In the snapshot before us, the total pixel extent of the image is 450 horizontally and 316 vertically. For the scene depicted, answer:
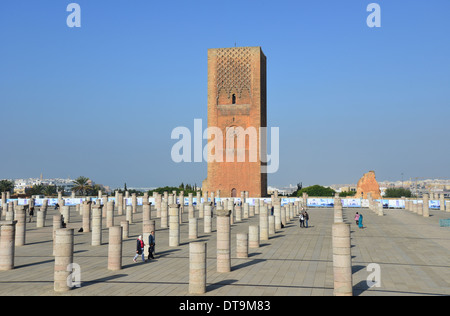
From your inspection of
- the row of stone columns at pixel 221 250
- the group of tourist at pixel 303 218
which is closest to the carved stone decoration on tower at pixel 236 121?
the group of tourist at pixel 303 218

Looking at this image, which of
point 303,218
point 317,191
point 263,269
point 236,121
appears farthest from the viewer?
point 317,191

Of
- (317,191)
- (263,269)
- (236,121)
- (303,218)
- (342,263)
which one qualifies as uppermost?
(236,121)

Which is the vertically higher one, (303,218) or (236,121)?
(236,121)

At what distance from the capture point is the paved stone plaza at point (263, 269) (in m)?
11.9

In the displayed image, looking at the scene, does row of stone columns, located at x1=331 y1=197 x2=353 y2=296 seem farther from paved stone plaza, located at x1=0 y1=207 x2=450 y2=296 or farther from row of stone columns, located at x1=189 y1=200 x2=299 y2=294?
row of stone columns, located at x1=189 y1=200 x2=299 y2=294

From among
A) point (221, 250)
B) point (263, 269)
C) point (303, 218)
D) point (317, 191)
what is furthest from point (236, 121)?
point (263, 269)

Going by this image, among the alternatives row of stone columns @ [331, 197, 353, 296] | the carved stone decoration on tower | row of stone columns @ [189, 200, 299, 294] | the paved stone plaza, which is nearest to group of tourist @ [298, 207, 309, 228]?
the paved stone plaza

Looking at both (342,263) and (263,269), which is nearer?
(342,263)

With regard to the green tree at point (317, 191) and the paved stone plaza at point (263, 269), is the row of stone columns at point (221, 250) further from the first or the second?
the green tree at point (317, 191)

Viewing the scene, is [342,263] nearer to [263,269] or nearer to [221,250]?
[263,269]

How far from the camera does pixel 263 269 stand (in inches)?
581

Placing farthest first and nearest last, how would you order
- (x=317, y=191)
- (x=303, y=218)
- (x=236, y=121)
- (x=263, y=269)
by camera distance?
(x=317, y=191)
(x=236, y=121)
(x=303, y=218)
(x=263, y=269)
